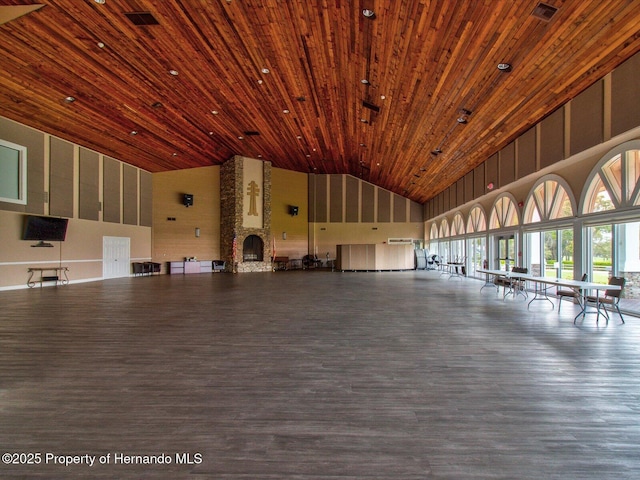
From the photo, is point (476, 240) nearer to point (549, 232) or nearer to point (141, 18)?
point (549, 232)

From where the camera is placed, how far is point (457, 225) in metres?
15.9

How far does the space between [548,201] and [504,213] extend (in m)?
2.43

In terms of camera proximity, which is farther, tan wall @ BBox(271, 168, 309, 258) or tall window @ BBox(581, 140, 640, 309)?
tan wall @ BBox(271, 168, 309, 258)

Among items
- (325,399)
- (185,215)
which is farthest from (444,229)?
(325,399)

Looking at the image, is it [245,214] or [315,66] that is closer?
[315,66]

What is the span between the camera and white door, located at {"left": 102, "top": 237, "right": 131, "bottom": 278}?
1413 cm

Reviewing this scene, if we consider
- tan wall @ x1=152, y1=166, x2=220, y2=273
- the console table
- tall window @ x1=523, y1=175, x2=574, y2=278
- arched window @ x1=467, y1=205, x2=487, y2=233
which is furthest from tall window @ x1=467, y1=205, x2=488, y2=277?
the console table

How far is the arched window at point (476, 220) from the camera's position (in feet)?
41.6

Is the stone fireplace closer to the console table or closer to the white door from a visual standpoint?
the white door

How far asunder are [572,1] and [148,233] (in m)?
17.6

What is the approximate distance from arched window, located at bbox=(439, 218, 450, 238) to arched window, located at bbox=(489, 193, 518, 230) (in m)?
5.45

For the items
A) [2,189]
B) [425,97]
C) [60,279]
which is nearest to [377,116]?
[425,97]

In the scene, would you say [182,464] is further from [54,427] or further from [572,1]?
[572,1]

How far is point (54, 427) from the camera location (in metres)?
2.27
